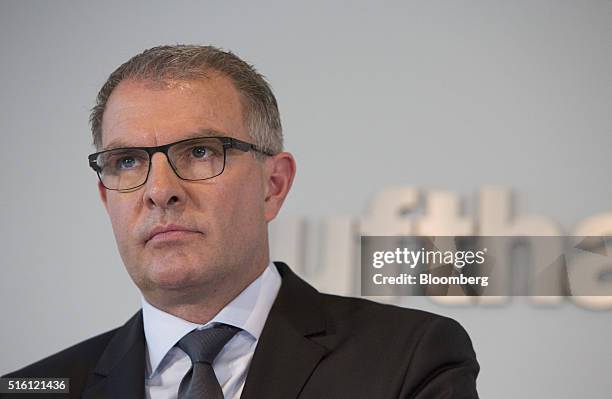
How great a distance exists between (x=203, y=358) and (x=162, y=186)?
0.35 m

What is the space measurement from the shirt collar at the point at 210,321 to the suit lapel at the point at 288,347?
1.1 inches

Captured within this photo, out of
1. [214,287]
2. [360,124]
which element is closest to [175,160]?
[214,287]

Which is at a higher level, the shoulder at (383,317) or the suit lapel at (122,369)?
the shoulder at (383,317)

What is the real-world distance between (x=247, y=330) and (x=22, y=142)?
1878mm

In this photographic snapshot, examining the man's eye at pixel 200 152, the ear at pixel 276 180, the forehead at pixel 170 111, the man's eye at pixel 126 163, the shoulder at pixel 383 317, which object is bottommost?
the shoulder at pixel 383 317

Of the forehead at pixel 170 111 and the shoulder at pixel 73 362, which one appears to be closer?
the forehead at pixel 170 111

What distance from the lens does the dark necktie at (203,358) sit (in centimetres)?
172

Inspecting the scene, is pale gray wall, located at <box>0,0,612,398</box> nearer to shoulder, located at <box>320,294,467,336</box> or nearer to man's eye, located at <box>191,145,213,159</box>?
shoulder, located at <box>320,294,467,336</box>

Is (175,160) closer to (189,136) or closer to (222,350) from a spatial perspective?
(189,136)

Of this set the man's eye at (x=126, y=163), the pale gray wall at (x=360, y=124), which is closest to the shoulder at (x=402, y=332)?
the man's eye at (x=126, y=163)

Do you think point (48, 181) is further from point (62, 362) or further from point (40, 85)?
point (62, 362)

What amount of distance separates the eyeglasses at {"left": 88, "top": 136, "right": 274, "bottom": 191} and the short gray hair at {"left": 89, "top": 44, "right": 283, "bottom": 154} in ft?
0.36

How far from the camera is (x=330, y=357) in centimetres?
178

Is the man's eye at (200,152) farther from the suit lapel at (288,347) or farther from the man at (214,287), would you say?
the suit lapel at (288,347)
